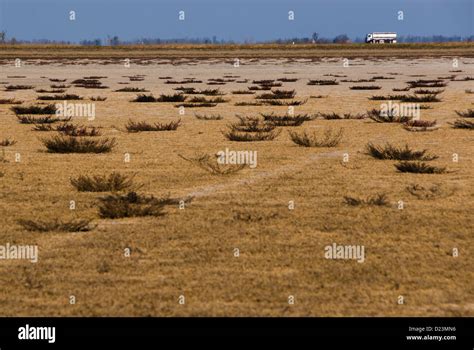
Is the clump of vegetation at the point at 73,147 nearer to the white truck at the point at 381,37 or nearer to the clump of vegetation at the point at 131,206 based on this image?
the clump of vegetation at the point at 131,206

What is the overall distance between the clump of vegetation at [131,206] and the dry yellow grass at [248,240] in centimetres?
15

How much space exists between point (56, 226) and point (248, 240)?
2.09 metres

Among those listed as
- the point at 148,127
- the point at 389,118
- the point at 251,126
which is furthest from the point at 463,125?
the point at 148,127

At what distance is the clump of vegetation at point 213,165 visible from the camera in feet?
40.6

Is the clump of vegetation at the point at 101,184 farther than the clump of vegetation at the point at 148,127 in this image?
No

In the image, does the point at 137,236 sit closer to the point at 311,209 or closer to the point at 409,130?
the point at 311,209

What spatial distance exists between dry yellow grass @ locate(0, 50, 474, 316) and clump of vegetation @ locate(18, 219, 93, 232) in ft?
0.38

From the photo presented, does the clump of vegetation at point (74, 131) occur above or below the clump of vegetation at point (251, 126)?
above

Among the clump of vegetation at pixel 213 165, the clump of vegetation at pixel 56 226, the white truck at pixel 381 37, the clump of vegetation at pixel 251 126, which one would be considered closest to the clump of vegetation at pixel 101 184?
the clump of vegetation at pixel 213 165

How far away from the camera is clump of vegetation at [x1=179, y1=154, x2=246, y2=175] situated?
12383mm

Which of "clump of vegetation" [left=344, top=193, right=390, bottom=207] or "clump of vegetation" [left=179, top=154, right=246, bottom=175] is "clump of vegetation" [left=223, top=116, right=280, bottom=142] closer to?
"clump of vegetation" [left=179, top=154, right=246, bottom=175]

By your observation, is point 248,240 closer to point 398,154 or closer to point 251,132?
point 398,154
